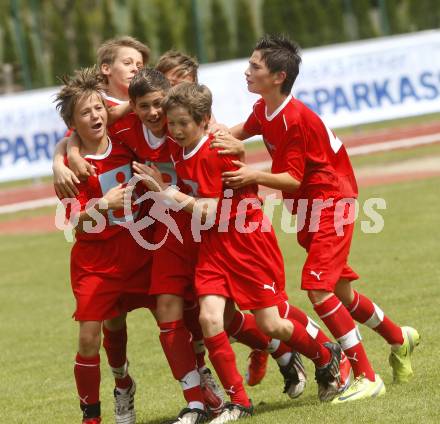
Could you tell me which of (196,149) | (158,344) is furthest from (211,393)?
(158,344)

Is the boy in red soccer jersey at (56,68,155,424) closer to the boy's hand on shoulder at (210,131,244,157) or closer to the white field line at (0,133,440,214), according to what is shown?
the boy's hand on shoulder at (210,131,244,157)

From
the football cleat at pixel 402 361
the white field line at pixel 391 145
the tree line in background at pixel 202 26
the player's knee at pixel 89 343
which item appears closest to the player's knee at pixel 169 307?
the player's knee at pixel 89 343

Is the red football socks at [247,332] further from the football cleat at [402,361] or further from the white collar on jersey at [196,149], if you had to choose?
the white collar on jersey at [196,149]

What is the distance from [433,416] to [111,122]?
2322 millimetres

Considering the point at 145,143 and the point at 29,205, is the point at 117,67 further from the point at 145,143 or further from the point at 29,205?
the point at 29,205

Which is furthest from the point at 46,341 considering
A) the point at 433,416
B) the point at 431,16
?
the point at 431,16

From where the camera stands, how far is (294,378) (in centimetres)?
612

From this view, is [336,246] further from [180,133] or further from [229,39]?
[229,39]

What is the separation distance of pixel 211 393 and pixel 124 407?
49cm

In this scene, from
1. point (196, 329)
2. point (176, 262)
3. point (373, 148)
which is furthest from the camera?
point (373, 148)

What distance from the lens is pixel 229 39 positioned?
1173 inches

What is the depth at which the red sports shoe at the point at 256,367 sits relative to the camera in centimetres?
652

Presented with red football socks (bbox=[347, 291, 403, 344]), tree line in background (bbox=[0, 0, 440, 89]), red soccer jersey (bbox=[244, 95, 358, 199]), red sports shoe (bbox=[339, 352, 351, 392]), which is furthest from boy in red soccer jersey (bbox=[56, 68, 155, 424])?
tree line in background (bbox=[0, 0, 440, 89])

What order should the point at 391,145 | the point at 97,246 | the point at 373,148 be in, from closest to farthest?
the point at 97,246, the point at 373,148, the point at 391,145
